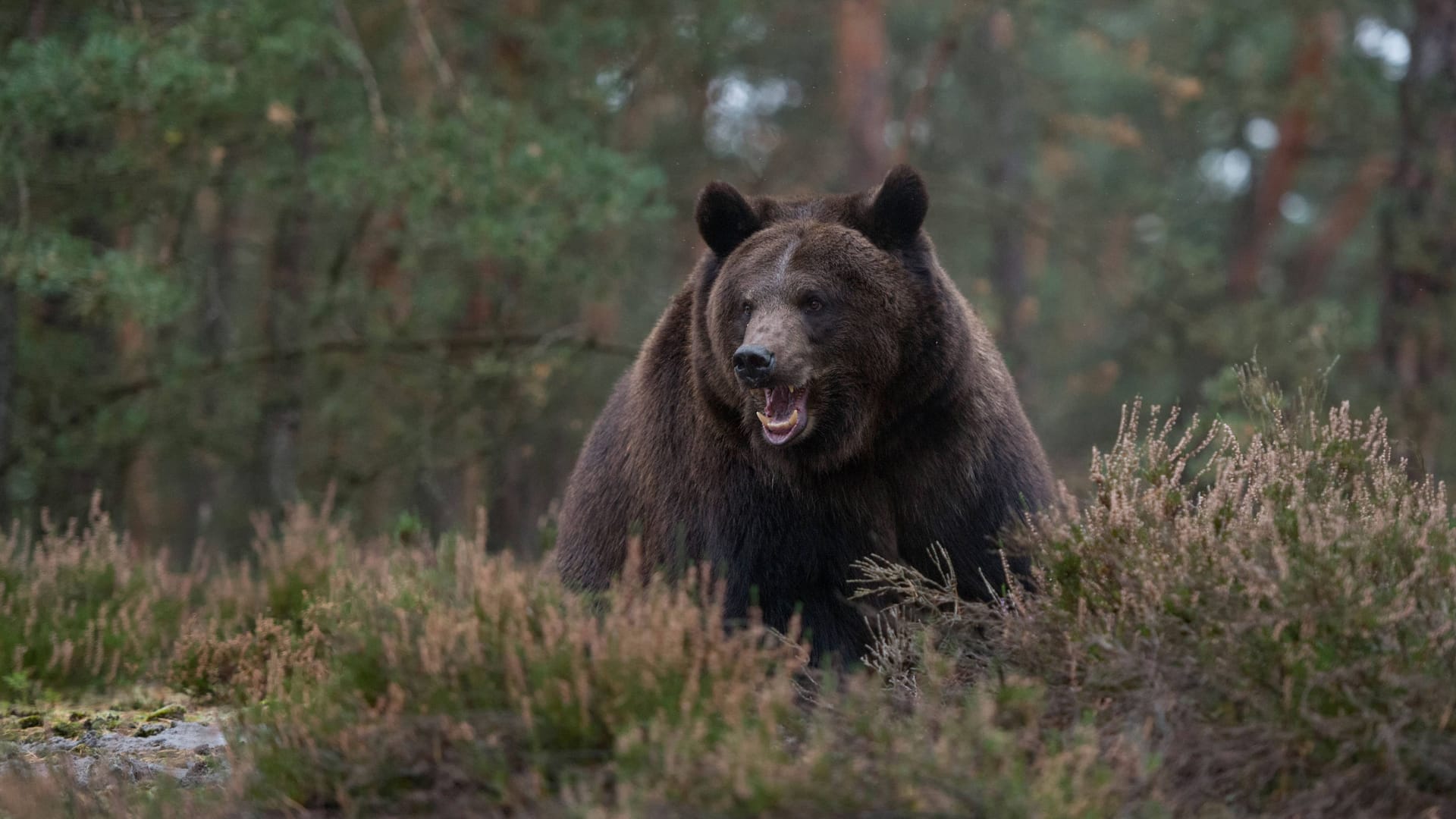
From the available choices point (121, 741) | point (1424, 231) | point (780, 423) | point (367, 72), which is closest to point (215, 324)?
point (367, 72)

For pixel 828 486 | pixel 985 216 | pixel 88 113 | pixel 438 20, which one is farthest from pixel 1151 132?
pixel 828 486

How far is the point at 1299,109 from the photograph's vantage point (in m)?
18.8

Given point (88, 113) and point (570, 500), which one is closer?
point (570, 500)

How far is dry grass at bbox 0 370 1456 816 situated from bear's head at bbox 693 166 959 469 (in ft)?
2.85

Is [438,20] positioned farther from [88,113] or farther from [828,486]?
[828,486]

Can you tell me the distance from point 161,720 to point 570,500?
7.08 feet

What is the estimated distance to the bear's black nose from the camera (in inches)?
213

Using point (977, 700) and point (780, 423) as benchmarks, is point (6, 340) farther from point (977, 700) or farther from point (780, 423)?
point (977, 700)

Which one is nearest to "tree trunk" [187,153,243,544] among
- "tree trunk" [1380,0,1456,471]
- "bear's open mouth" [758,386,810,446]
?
"bear's open mouth" [758,386,810,446]

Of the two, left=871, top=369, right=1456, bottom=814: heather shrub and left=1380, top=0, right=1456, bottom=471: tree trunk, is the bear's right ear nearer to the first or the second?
left=871, top=369, right=1456, bottom=814: heather shrub

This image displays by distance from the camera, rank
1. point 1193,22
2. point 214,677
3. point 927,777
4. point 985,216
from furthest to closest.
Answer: point 1193,22
point 985,216
point 214,677
point 927,777

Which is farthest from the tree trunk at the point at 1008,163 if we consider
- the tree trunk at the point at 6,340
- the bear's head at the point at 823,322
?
the bear's head at the point at 823,322

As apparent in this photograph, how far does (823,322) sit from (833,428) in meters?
0.43

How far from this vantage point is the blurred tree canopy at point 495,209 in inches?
420
